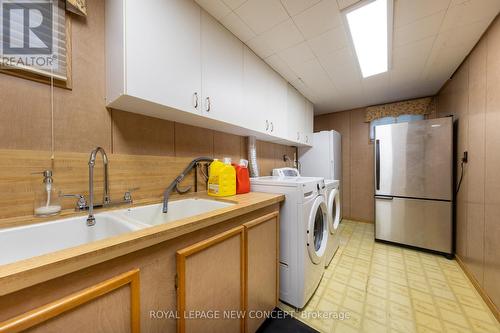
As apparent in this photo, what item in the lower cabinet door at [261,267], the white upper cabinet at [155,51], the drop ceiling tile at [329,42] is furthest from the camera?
the drop ceiling tile at [329,42]

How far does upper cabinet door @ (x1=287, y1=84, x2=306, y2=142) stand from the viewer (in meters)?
2.49

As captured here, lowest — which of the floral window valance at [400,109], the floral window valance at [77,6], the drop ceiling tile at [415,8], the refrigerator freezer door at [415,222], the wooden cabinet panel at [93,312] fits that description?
the refrigerator freezer door at [415,222]

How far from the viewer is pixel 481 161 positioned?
164cm

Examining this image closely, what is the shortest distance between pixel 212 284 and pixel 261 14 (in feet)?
5.91

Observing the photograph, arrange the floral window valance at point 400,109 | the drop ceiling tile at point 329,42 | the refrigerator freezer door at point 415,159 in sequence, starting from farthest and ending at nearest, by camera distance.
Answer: the floral window valance at point 400,109
the refrigerator freezer door at point 415,159
the drop ceiling tile at point 329,42

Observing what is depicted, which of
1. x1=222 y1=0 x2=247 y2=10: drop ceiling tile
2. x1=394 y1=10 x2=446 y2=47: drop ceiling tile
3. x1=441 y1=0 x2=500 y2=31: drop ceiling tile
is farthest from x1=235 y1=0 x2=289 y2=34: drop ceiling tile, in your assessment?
x1=441 y1=0 x2=500 y2=31: drop ceiling tile

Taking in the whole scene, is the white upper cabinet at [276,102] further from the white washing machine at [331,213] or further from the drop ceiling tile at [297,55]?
the white washing machine at [331,213]

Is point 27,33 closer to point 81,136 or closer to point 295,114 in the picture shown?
point 81,136

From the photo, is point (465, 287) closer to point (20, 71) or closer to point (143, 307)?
point (143, 307)

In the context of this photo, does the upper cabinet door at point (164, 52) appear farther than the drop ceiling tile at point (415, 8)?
No

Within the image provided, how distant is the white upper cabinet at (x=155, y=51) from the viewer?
37.5 inches

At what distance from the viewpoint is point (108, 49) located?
1.09m

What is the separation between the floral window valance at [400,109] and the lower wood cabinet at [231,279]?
3.30 m

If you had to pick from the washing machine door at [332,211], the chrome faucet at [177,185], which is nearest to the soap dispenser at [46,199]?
the chrome faucet at [177,185]
